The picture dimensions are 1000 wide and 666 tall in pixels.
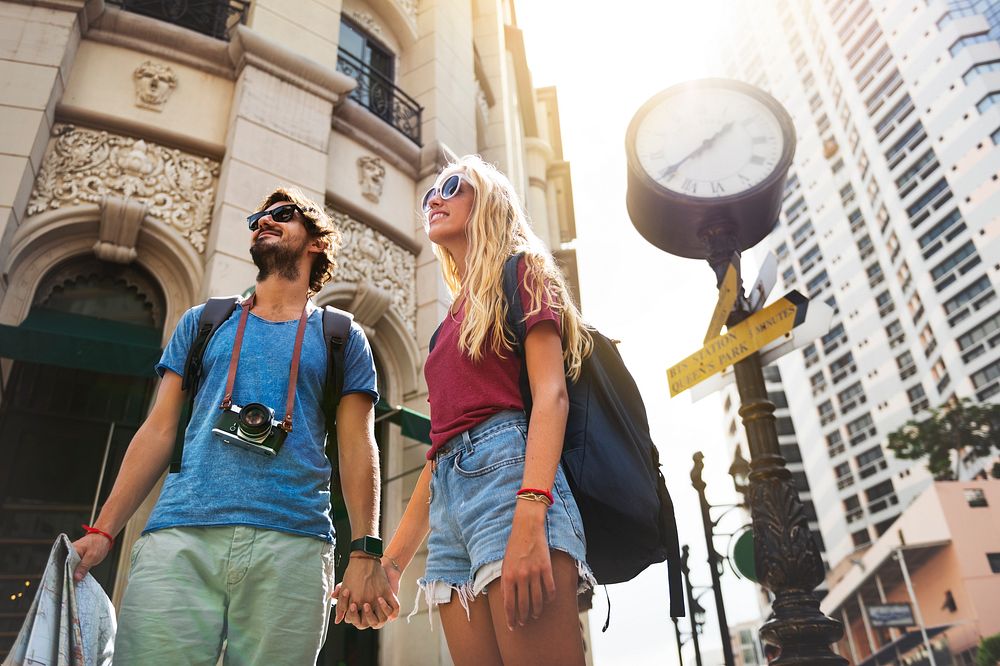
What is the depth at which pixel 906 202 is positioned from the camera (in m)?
65.1

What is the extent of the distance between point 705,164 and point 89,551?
4.47m

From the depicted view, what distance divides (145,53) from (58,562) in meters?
8.12

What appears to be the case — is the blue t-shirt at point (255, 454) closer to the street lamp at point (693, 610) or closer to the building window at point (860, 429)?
the street lamp at point (693, 610)

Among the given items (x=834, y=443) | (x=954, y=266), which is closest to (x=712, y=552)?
(x=954, y=266)

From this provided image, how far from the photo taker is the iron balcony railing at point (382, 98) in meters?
10.5

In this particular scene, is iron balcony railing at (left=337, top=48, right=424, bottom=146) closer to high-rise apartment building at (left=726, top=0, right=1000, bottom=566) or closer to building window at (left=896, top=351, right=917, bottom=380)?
high-rise apartment building at (left=726, top=0, right=1000, bottom=566)

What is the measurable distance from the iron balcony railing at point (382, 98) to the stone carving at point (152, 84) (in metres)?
2.83

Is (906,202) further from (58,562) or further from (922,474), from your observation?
(58,562)

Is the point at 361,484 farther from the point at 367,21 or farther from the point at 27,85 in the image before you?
the point at 367,21

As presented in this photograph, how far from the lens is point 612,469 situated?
5.94ft

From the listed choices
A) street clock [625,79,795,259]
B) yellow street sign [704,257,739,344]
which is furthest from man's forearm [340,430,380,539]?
street clock [625,79,795,259]

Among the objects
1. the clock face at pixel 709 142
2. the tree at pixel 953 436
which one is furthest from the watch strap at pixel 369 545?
the tree at pixel 953 436

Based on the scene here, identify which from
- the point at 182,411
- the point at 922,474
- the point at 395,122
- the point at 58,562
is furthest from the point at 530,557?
the point at 922,474

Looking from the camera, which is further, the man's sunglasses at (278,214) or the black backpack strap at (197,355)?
the man's sunglasses at (278,214)
